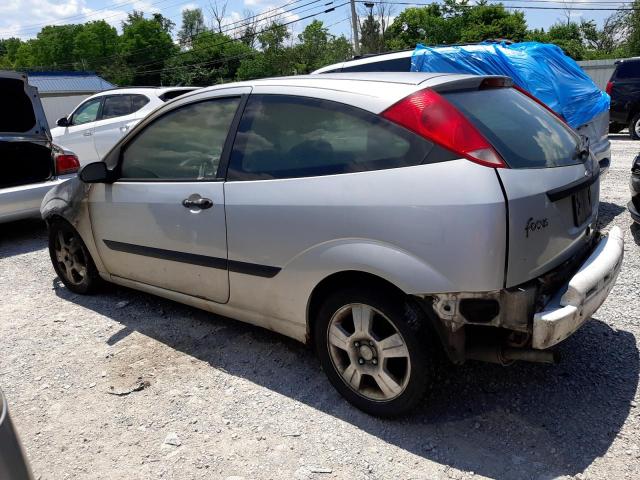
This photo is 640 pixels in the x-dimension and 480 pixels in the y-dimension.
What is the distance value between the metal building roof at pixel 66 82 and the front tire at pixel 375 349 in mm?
49611

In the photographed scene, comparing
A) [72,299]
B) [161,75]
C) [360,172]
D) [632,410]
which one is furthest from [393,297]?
[161,75]

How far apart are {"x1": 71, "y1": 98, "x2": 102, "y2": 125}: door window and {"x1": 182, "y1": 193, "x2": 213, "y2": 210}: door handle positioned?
7.63m

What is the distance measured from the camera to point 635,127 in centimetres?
1174

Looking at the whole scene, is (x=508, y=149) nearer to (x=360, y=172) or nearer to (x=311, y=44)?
(x=360, y=172)

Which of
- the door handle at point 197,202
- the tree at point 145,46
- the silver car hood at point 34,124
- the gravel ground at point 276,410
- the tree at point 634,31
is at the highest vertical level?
the tree at point 145,46

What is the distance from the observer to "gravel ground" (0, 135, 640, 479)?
2387mm

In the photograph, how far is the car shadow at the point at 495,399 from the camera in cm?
238

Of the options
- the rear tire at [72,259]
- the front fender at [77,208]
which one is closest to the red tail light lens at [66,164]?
the rear tire at [72,259]

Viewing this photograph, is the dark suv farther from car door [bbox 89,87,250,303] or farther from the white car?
car door [bbox 89,87,250,303]

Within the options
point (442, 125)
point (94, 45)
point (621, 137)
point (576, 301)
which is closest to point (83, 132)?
point (442, 125)

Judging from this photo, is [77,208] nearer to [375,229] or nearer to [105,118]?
[375,229]

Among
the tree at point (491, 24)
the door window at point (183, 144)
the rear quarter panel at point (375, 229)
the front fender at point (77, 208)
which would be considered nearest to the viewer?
the rear quarter panel at point (375, 229)

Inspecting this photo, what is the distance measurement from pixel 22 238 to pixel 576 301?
258 inches

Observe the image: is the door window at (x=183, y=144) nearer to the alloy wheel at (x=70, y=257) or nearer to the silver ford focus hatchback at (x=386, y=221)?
the silver ford focus hatchback at (x=386, y=221)
